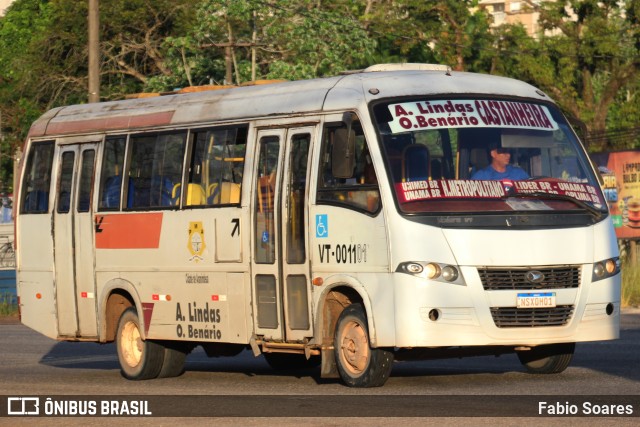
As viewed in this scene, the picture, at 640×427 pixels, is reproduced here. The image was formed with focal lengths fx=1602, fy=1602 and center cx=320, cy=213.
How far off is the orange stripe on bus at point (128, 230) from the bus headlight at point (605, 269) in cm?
495

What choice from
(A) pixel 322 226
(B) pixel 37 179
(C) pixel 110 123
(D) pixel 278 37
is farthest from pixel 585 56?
(A) pixel 322 226

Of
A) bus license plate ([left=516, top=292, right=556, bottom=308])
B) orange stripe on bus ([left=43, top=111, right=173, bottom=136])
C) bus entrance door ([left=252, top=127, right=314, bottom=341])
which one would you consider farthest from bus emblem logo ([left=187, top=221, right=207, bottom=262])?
bus license plate ([left=516, top=292, right=556, bottom=308])

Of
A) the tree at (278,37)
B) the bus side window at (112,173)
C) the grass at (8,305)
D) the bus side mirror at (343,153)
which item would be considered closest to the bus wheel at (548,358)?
the bus side mirror at (343,153)

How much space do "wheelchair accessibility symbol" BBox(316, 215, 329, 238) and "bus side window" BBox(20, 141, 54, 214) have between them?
5.23 metres

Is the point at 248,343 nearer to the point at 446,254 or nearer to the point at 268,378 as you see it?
the point at 268,378

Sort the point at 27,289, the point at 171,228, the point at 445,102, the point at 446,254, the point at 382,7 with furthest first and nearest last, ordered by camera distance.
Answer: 1. the point at 382,7
2. the point at 27,289
3. the point at 171,228
4. the point at 445,102
5. the point at 446,254

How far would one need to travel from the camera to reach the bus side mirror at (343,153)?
14.2 meters

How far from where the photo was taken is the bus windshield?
45.8 ft

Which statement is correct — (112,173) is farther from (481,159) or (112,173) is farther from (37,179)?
(481,159)

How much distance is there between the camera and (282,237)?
595 inches

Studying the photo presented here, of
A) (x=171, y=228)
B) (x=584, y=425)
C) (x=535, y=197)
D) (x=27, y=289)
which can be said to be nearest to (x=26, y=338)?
(x=27, y=289)

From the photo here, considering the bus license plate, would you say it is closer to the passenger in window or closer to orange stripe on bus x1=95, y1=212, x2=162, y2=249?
the passenger in window

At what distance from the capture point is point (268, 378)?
1652 cm

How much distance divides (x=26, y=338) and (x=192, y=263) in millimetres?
10185
